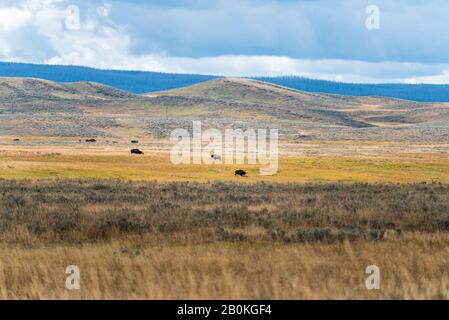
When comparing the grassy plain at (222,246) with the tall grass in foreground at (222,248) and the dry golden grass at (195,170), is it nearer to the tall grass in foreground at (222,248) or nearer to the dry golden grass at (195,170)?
the tall grass in foreground at (222,248)

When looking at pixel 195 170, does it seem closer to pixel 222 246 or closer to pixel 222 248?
pixel 222 246

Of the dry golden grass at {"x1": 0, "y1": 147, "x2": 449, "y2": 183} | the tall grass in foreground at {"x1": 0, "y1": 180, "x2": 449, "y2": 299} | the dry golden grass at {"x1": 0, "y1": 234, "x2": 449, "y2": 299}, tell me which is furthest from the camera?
the dry golden grass at {"x1": 0, "y1": 147, "x2": 449, "y2": 183}

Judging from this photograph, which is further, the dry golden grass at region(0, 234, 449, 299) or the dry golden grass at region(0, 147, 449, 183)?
the dry golden grass at region(0, 147, 449, 183)

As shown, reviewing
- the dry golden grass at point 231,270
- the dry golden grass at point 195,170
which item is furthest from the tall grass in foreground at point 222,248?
the dry golden grass at point 195,170

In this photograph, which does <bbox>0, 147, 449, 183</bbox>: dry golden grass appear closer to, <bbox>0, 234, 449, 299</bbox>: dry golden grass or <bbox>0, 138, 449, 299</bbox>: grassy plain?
<bbox>0, 138, 449, 299</bbox>: grassy plain

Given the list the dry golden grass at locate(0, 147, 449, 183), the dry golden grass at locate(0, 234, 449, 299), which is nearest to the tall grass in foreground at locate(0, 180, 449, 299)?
the dry golden grass at locate(0, 234, 449, 299)

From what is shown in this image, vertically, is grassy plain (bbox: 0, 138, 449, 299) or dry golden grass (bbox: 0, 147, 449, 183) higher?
grassy plain (bbox: 0, 138, 449, 299)

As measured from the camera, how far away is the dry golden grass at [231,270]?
9.59 metres

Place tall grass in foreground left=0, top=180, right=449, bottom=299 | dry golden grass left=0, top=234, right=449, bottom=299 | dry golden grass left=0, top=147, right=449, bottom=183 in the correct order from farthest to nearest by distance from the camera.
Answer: dry golden grass left=0, top=147, right=449, bottom=183, tall grass in foreground left=0, top=180, right=449, bottom=299, dry golden grass left=0, top=234, right=449, bottom=299

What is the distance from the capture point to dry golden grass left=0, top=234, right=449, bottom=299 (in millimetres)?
9594

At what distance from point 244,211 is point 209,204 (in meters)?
4.06

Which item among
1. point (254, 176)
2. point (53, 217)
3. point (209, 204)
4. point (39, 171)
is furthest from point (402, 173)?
point (53, 217)

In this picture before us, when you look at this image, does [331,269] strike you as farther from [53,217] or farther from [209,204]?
[209,204]

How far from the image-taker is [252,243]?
15047mm
